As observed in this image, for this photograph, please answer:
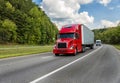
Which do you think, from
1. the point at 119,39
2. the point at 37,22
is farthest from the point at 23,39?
the point at 119,39

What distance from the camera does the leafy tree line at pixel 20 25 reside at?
312 feet

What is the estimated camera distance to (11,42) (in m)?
99.0

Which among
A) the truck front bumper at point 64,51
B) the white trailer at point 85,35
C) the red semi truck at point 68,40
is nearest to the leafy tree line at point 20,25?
the white trailer at point 85,35

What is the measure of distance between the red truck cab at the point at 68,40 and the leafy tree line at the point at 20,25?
61.9 meters

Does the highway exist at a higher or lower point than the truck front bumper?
lower

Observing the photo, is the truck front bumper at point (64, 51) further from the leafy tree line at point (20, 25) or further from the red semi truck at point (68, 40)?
the leafy tree line at point (20, 25)

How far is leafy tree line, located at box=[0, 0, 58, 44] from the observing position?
95000 millimetres

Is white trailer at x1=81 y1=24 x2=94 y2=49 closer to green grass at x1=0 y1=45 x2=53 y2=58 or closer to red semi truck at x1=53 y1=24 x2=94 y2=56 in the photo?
red semi truck at x1=53 y1=24 x2=94 y2=56

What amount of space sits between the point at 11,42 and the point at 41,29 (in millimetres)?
28896

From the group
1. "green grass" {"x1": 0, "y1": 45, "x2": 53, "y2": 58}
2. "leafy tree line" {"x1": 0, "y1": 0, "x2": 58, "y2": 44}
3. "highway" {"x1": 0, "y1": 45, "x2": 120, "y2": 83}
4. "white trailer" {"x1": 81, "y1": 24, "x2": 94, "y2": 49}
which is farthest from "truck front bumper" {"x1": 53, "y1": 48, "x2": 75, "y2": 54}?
"leafy tree line" {"x1": 0, "y1": 0, "x2": 58, "y2": 44}

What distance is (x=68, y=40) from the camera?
29328 millimetres

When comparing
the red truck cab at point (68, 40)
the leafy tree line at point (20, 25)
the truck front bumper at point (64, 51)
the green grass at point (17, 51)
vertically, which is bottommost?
the green grass at point (17, 51)

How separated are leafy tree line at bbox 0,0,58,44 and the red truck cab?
61877 millimetres

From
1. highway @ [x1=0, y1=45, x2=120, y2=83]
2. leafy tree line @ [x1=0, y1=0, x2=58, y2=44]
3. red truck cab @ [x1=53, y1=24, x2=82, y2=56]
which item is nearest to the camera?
highway @ [x1=0, y1=45, x2=120, y2=83]
